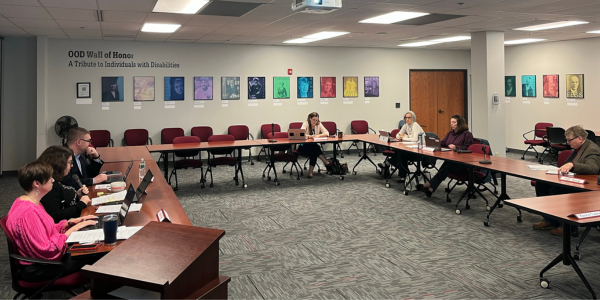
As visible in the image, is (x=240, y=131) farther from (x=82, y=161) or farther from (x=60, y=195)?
(x=60, y=195)

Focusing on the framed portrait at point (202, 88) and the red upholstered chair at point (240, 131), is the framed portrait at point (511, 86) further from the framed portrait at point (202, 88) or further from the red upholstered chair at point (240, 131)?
the framed portrait at point (202, 88)

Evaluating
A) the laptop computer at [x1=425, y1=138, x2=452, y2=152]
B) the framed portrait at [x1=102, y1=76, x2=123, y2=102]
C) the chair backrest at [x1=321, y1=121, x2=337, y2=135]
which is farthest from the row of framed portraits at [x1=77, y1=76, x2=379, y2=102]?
the laptop computer at [x1=425, y1=138, x2=452, y2=152]

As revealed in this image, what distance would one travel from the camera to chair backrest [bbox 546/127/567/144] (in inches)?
394

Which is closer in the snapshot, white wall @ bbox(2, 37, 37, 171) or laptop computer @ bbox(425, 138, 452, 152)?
laptop computer @ bbox(425, 138, 452, 152)

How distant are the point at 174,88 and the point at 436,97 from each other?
716 centimetres

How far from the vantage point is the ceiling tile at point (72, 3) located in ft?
19.1

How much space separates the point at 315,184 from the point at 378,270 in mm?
4178

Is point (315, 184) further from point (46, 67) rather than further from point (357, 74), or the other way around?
point (46, 67)

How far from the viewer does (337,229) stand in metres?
5.58

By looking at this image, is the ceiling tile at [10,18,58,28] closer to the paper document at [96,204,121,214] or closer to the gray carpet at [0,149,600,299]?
the gray carpet at [0,149,600,299]

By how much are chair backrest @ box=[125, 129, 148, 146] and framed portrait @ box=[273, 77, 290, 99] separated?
10.6 feet

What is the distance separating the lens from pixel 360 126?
12.4 metres

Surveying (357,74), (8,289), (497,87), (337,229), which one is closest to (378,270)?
(337,229)

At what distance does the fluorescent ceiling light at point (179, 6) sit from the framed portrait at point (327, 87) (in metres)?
5.77
